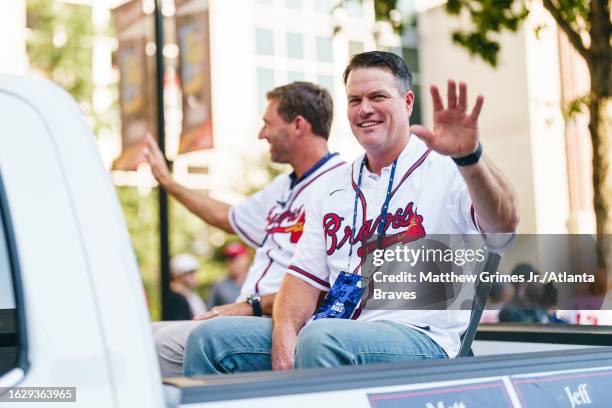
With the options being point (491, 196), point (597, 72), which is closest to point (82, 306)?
point (491, 196)

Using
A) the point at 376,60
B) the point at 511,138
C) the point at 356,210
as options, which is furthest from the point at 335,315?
the point at 511,138

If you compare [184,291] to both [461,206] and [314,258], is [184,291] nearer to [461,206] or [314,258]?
[314,258]

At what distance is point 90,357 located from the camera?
1.35m

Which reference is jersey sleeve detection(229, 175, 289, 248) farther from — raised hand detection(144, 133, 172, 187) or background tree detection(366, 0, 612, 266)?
background tree detection(366, 0, 612, 266)

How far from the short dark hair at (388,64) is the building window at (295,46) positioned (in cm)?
2744

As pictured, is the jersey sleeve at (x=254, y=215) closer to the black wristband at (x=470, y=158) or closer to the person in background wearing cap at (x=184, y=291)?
the black wristband at (x=470, y=158)

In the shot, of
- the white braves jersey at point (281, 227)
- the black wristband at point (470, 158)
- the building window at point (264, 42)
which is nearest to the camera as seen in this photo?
the black wristband at point (470, 158)

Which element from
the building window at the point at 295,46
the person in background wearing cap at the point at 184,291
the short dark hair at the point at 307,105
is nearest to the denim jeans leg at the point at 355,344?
the short dark hair at the point at 307,105

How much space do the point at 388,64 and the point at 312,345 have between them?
2.98ft

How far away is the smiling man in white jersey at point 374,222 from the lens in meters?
2.09

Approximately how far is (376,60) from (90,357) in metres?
1.46

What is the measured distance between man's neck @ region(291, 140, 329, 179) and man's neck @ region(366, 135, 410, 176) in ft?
3.21

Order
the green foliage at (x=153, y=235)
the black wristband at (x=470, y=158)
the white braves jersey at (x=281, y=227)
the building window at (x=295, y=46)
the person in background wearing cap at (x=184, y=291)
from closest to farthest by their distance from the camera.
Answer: the black wristband at (x=470, y=158) < the white braves jersey at (x=281, y=227) < the person in background wearing cap at (x=184, y=291) < the green foliage at (x=153, y=235) < the building window at (x=295, y=46)

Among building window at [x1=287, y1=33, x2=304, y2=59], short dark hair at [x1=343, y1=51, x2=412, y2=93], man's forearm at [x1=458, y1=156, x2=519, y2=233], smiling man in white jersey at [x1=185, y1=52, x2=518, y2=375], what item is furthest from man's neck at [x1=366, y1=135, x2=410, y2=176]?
building window at [x1=287, y1=33, x2=304, y2=59]
